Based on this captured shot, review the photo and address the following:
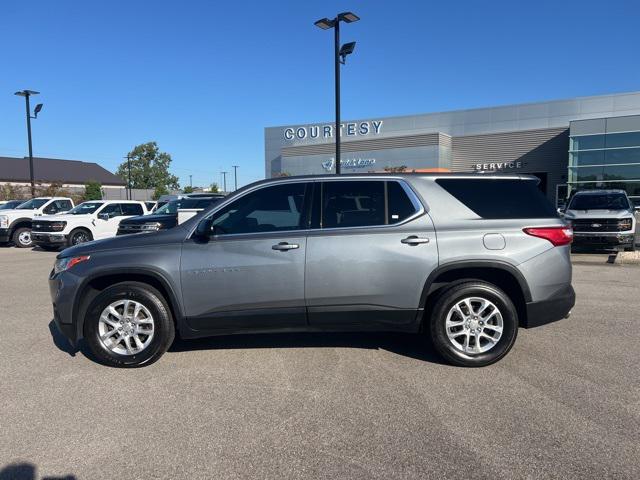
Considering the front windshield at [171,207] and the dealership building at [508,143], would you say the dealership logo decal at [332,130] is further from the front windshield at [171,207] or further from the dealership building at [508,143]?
the front windshield at [171,207]

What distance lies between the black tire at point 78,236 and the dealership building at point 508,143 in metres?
27.5

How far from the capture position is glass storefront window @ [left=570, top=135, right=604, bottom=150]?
98.3 ft

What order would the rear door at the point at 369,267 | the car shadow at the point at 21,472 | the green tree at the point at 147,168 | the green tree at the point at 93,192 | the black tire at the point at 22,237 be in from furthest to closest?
the green tree at the point at 147,168, the green tree at the point at 93,192, the black tire at the point at 22,237, the rear door at the point at 369,267, the car shadow at the point at 21,472

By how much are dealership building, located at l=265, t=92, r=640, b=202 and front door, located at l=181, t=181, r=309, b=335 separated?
1204 inches

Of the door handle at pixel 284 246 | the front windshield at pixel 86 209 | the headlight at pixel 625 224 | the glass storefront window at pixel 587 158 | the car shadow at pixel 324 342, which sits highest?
the glass storefront window at pixel 587 158

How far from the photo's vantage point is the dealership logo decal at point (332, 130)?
145 ft

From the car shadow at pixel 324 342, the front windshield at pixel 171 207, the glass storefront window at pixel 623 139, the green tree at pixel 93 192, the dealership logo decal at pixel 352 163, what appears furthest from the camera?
the green tree at pixel 93 192

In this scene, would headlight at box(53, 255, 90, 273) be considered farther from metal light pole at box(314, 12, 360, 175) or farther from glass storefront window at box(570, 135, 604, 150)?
glass storefront window at box(570, 135, 604, 150)

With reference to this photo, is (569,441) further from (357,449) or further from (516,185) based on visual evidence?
(516,185)

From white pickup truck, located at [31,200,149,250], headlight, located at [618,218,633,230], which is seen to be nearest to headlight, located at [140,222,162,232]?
white pickup truck, located at [31,200,149,250]

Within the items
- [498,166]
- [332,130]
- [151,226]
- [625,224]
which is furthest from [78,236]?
[332,130]

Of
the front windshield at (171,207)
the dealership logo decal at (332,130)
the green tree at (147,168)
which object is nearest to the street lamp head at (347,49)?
the front windshield at (171,207)

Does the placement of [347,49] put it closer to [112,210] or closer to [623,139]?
[112,210]

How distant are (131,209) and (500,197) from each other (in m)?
14.4
